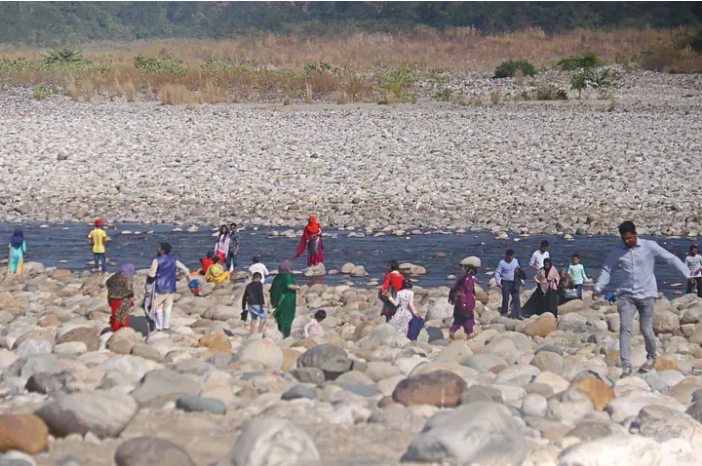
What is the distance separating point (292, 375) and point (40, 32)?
78653mm

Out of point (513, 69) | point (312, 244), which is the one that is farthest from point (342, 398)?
point (513, 69)

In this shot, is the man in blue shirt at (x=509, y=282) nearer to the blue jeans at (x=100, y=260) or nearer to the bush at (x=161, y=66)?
the blue jeans at (x=100, y=260)

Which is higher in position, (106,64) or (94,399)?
(106,64)

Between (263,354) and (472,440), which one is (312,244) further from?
(472,440)

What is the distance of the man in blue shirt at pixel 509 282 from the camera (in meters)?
14.5

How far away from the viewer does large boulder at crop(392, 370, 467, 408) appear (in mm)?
8506

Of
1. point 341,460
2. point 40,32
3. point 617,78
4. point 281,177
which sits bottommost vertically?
point 341,460

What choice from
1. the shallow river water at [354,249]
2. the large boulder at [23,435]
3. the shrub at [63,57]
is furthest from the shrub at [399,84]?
the large boulder at [23,435]

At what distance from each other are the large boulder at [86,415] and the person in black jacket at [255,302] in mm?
4863

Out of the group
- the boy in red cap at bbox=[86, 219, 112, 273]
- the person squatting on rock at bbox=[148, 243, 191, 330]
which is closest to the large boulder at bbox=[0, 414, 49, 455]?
the person squatting on rock at bbox=[148, 243, 191, 330]

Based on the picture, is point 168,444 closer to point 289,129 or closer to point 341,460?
point 341,460

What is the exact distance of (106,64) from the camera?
45.5m

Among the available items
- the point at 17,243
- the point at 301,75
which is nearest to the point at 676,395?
the point at 17,243

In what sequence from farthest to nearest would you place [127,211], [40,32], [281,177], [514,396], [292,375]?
[40,32], [281,177], [127,211], [292,375], [514,396]
